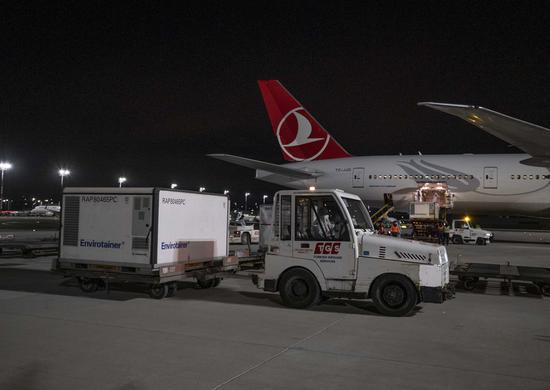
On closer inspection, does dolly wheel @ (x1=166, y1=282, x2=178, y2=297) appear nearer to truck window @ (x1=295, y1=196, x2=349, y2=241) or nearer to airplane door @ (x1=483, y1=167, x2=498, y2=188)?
truck window @ (x1=295, y1=196, x2=349, y2=241)

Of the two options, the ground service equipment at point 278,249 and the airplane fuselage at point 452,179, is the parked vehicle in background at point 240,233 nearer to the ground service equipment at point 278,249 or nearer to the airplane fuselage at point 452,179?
the airplane fuselage at point 452,179

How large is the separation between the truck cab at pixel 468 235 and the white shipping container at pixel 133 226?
2277cm

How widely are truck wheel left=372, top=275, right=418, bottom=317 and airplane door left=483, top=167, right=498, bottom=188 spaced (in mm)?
21182

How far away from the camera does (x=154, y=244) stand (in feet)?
33.1

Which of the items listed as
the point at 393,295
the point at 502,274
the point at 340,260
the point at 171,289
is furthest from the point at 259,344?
the point at 502,274

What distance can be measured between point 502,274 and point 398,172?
1865cm

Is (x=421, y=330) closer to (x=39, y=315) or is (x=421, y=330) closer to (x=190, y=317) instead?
(x=190, y=317)

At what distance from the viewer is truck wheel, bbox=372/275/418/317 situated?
9008 millimetres

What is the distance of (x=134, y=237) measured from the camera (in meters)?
10.4

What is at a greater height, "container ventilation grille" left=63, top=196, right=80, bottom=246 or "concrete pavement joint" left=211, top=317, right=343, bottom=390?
"container ventilation grille" left=63, top=196, right=80, bottom=246

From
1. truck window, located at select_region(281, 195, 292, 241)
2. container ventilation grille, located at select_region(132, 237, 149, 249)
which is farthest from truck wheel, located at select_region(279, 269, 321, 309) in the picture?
container ventilation grille, located at select_region(132, 237, 149, 249)

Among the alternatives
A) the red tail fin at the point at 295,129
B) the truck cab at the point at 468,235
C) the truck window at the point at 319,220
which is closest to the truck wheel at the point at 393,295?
the truck window at the point at 319,220

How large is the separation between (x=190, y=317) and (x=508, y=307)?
6.63m

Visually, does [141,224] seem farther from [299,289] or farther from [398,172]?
[398,172]
